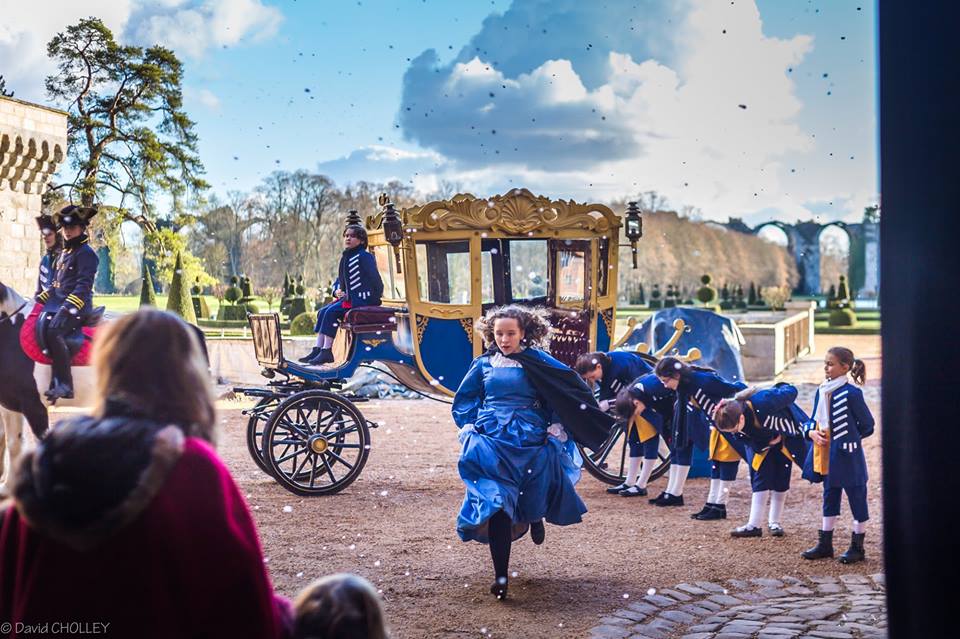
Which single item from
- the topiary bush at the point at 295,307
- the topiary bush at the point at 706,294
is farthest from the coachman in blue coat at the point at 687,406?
the topiary bush at the point at 706,294

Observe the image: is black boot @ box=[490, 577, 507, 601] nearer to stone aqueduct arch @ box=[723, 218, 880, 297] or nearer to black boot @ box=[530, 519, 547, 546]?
black boot @ box=[530, 519, 547, 546]

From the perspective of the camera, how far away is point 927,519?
2.73m

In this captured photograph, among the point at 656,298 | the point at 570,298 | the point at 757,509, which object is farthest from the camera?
the point at 656,298

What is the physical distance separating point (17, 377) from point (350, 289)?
7.13 ft

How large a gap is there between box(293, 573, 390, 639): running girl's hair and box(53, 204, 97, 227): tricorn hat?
491cm

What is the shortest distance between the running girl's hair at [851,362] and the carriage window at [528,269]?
93.8 inches

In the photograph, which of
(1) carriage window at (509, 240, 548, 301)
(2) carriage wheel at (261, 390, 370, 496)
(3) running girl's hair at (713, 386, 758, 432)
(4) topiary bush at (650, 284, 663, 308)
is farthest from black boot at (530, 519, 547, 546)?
(4) topiary bush at (650, 284, 663, 308)

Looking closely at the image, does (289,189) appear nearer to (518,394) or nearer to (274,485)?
(274,485)

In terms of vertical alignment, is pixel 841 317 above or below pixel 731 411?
above

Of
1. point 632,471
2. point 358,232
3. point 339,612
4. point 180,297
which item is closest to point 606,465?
point 632,471

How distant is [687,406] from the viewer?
654 cm

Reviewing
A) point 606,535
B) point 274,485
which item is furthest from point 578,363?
point 274,485

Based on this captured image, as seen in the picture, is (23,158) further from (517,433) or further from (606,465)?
(517,433)

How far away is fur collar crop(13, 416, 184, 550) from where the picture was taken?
173 centimetres
